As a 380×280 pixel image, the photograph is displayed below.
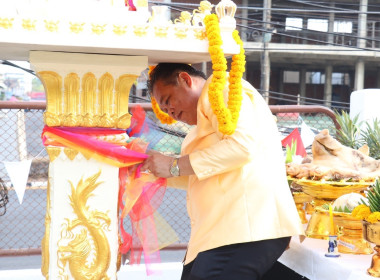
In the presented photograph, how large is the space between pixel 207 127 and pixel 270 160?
0.79 feet

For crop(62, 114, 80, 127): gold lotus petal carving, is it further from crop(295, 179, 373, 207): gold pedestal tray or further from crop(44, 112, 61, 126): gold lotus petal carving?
crop(295, 179, 373, 207): gold pedestal tray

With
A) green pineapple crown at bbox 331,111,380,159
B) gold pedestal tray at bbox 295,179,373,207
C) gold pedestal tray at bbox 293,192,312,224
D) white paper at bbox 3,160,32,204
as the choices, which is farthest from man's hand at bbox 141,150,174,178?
green pineapple crown at bbox 331,111,380,159

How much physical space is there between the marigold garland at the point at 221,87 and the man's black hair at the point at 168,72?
207 millimetres

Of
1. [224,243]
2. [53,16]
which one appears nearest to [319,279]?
[224,243]

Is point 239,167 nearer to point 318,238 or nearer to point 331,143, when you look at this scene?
point 318,238

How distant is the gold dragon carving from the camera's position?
1852 millimetres

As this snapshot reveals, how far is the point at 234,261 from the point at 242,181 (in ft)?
0.87

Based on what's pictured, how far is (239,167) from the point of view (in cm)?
180

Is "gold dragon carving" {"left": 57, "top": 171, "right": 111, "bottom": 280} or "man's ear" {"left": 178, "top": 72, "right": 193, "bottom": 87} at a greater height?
→ "man's ear" {"left": 178, "top": 72, "right": 193, "bottom": 87}

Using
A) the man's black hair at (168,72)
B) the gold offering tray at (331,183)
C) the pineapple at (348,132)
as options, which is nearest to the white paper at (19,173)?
the man's black hair at (168,72)

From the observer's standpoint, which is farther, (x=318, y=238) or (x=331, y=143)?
(x=331, y=143)

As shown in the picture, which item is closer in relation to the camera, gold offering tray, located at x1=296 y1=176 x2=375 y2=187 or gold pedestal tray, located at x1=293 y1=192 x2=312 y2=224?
gold offering tray, located at x1=296 y1=176 x2=375 y2=187

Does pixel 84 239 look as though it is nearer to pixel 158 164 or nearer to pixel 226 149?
pixel 158 164

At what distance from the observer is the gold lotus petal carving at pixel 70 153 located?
185 centimetres
